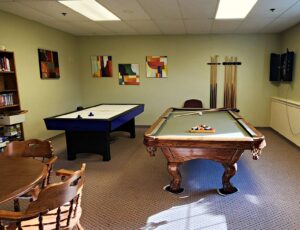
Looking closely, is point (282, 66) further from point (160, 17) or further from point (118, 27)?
point (118, 27)

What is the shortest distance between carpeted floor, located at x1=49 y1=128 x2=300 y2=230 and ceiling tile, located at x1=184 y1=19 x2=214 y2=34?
2.59 metres

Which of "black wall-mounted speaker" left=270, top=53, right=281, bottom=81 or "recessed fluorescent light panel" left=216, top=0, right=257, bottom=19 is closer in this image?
"recessed fluorescent light panel" left=216, top=0, right=257, bottom=19

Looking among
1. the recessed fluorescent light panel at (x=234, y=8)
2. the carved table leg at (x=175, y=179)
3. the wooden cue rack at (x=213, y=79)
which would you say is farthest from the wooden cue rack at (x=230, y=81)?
the carved table leg at (x=175, y=179)

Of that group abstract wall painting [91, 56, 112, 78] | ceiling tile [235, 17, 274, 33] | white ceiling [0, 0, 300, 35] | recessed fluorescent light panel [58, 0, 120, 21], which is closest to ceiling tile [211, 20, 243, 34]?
white ceiling [0, 0, 300, 35]

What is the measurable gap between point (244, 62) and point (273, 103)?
1200 mm

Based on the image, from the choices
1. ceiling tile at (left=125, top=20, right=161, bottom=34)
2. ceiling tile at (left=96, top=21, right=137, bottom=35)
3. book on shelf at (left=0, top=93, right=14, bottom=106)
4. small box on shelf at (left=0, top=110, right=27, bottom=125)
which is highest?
ceiling tile at (left=96, top=21, right=137, bottom=35)

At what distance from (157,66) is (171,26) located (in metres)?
1.29

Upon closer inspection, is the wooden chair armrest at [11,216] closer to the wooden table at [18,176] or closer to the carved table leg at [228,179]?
the wooden table at [18,176]

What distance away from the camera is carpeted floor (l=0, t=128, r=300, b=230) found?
2.19 metres

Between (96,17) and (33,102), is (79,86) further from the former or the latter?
(96,17)

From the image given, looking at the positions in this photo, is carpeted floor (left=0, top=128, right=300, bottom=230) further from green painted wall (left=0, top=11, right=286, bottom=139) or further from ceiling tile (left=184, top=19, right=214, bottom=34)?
ceiling tile (left=184, top=19, right=214, bottom=34)

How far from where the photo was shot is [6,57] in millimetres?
3629

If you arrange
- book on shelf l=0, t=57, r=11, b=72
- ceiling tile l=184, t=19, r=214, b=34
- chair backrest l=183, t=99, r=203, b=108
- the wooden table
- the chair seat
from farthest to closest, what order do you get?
chair backrest l=183, t=99, r=203, b=108 < ceiling tile l=184, t=19, r=214, b=34 < book on shelf l=0, t=57, r=11, b=72 < the chair seat < the wooden table

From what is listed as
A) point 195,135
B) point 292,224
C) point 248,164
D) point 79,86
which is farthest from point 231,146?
point 79,86
